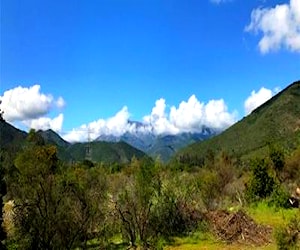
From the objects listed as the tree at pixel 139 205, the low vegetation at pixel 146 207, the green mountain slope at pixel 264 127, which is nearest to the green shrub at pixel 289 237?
the low vegetation at pixel 146 207

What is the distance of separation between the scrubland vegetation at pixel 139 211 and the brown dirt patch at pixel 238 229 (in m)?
0.06

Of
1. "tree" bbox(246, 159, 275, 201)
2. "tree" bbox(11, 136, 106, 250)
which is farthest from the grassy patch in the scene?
"tree" bbox(11, 136, 106, 250)

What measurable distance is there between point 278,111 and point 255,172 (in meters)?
122

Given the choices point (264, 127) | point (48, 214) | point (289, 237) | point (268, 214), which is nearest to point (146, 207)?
point (48, 214)

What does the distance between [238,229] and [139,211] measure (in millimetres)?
6805

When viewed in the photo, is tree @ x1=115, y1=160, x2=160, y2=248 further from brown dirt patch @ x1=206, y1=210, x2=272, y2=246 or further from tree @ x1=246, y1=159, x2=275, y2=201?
tree @ x1=246, y1=159, x2=275, y2=201

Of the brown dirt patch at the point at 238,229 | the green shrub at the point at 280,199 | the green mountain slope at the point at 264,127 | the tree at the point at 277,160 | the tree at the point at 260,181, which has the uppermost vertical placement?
the green mountain slope at the point at 264,127

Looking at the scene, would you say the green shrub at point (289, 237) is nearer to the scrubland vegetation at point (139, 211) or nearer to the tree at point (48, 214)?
the scrubland vegetation at point (139, 211)

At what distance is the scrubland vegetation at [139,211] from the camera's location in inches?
A: 763

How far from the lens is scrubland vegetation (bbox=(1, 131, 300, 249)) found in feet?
63.6

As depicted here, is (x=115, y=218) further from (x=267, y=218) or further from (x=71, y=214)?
(x=267, y=218)

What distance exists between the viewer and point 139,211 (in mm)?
25562

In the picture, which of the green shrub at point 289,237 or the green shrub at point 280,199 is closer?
the green shrub at point 289,237

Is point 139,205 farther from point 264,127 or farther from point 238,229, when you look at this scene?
point 264,127
